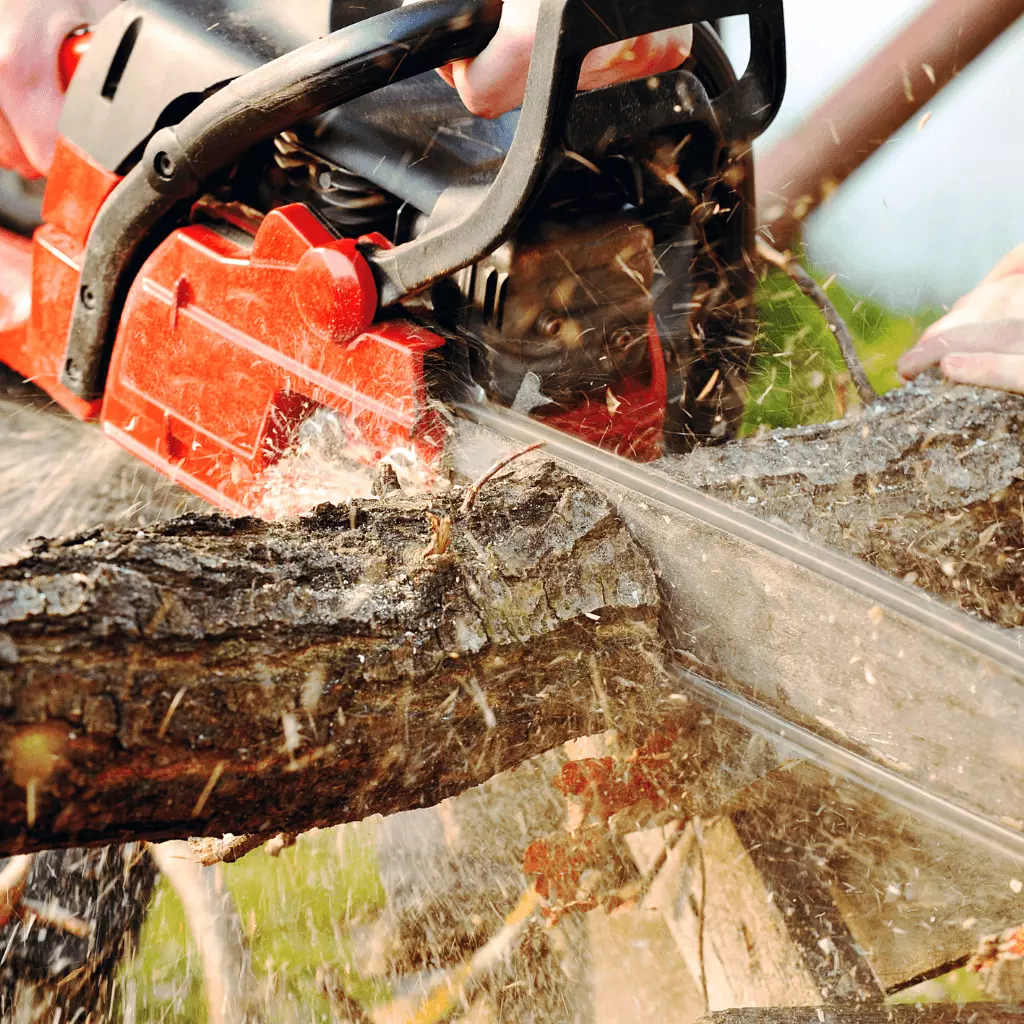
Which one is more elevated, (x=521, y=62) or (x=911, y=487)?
(x=521, y=62)

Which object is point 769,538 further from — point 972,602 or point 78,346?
point 78,346

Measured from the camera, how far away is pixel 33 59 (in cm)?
240

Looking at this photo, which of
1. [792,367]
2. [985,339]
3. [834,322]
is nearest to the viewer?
[985,339]

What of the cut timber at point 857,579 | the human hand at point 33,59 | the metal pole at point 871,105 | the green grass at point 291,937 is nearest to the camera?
the cut timber at point 857,579

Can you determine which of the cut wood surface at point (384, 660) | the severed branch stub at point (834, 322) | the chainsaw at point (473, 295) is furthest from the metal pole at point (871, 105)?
the cut wood surface at point (384, 660)

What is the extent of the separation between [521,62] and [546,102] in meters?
0.17

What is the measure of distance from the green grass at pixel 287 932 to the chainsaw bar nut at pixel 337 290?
4.03 feet

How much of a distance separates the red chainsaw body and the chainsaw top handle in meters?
0.09

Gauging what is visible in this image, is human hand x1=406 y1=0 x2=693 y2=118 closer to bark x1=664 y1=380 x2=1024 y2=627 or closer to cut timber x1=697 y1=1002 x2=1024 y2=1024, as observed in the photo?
bark x1=664 y1=380 x2=1024 y2=627

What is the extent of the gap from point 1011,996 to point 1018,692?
94cm

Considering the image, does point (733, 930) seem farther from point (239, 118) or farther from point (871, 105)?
point (871, 105)

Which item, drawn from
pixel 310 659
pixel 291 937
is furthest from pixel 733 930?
pixel 310 659

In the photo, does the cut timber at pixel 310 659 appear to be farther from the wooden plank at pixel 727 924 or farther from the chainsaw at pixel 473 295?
the wooden plank at pixel 727 924

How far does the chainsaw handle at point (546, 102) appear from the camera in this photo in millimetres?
1396
